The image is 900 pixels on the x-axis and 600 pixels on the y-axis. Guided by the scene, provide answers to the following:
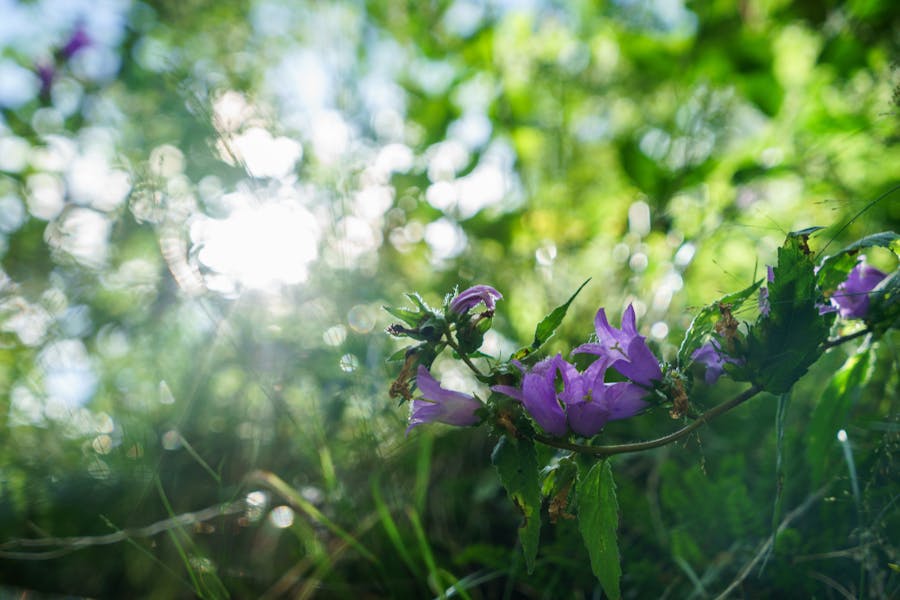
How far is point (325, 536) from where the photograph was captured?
0.90 metres

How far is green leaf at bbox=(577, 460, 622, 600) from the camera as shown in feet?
1.41

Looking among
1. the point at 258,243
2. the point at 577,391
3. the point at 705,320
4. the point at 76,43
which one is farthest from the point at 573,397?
the point at 76,43

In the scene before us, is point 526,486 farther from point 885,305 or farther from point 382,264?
point 382,264

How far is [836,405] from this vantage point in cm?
53

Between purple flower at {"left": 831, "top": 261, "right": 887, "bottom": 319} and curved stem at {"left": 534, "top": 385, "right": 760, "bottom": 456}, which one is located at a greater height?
purple flower at {"left": 831, "top": 261, "right": 887, "bottom": 319}

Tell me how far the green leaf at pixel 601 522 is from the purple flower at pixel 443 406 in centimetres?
9

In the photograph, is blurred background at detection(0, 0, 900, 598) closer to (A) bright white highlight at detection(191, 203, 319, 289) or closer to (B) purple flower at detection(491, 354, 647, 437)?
(A) bright white highlight at detection(191, 203, 319, 289)

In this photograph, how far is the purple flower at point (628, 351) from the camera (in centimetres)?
44

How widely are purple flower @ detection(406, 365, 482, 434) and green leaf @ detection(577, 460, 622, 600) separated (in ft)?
0.30

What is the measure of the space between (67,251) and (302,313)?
65 centimetres

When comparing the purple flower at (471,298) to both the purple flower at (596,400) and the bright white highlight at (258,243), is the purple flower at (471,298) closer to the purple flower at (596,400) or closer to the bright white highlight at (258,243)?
the purple flower at (596,400)

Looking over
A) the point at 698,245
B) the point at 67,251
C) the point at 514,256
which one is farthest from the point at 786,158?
the point at 67,251

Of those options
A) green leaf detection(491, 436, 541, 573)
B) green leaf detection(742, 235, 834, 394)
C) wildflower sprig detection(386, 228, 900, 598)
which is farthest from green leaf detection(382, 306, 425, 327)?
green leaf detection(742, 235, 834, 394)

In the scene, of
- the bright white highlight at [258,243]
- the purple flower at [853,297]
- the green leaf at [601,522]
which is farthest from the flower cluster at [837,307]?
the bright white highlight at [258,243]
